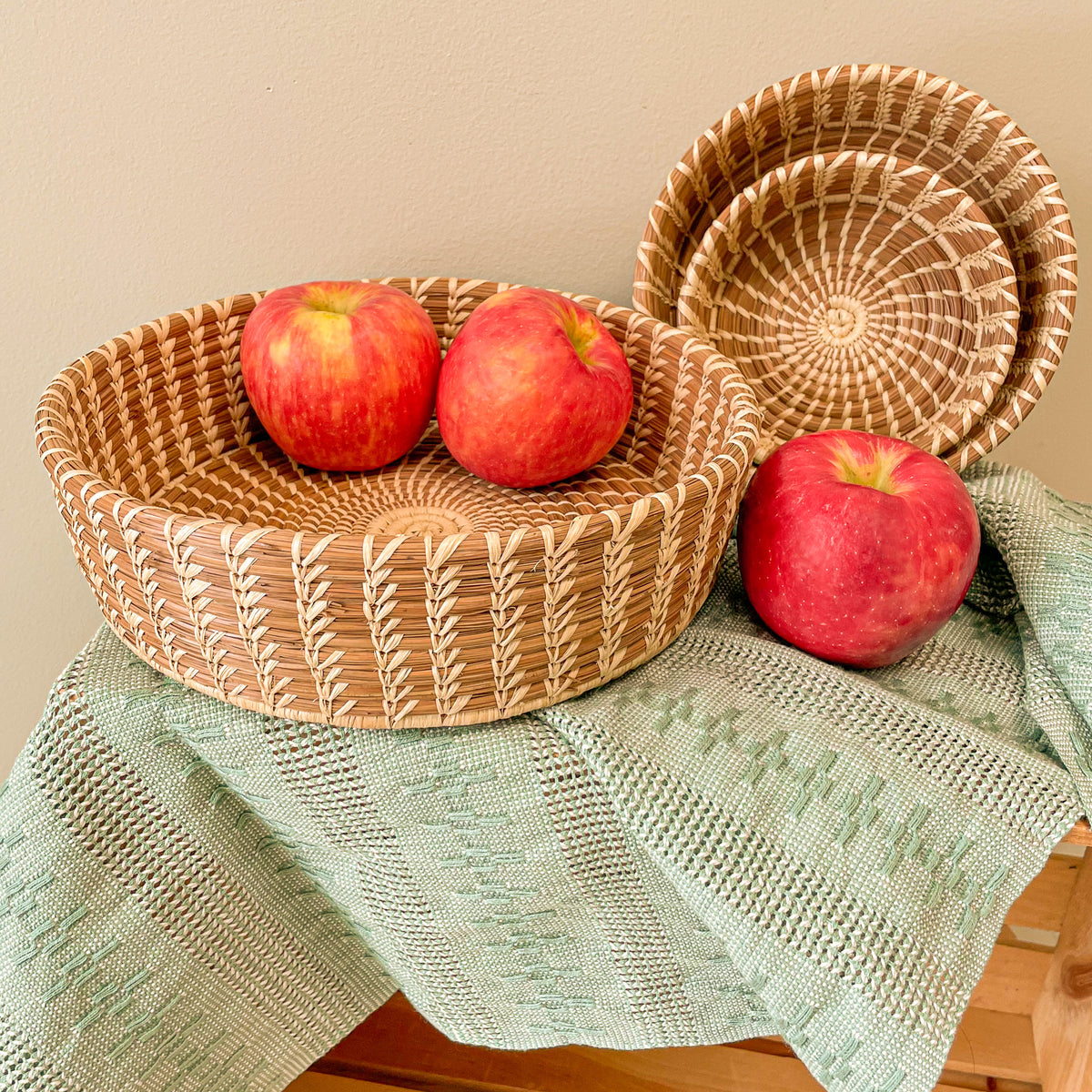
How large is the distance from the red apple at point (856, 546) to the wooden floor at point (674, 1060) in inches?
18.6

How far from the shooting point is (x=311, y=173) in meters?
0.77

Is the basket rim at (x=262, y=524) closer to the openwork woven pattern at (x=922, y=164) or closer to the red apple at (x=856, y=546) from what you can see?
the red apple at (x=856, y=546)

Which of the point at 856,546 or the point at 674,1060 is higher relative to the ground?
the point at 856,546

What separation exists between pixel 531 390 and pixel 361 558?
0.21 meters

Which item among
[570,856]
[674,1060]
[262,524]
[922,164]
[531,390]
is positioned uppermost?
[922,164]

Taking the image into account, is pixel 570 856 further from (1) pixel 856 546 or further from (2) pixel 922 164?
(2) pixel 922 164

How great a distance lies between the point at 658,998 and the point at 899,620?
29cm

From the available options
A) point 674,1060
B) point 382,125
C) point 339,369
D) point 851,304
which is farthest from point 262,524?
point 674,1060

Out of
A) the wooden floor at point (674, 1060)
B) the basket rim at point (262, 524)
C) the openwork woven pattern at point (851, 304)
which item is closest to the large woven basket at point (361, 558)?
the basket rim at point (262, 524)

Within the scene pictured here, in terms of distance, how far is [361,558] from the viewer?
44cm

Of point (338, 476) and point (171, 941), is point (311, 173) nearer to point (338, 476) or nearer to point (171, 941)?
point (338, 476)

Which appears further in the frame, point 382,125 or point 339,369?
point 382,125

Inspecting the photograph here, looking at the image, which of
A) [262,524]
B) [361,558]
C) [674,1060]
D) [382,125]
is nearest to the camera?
[361,558]

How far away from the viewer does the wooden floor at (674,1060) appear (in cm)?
84
